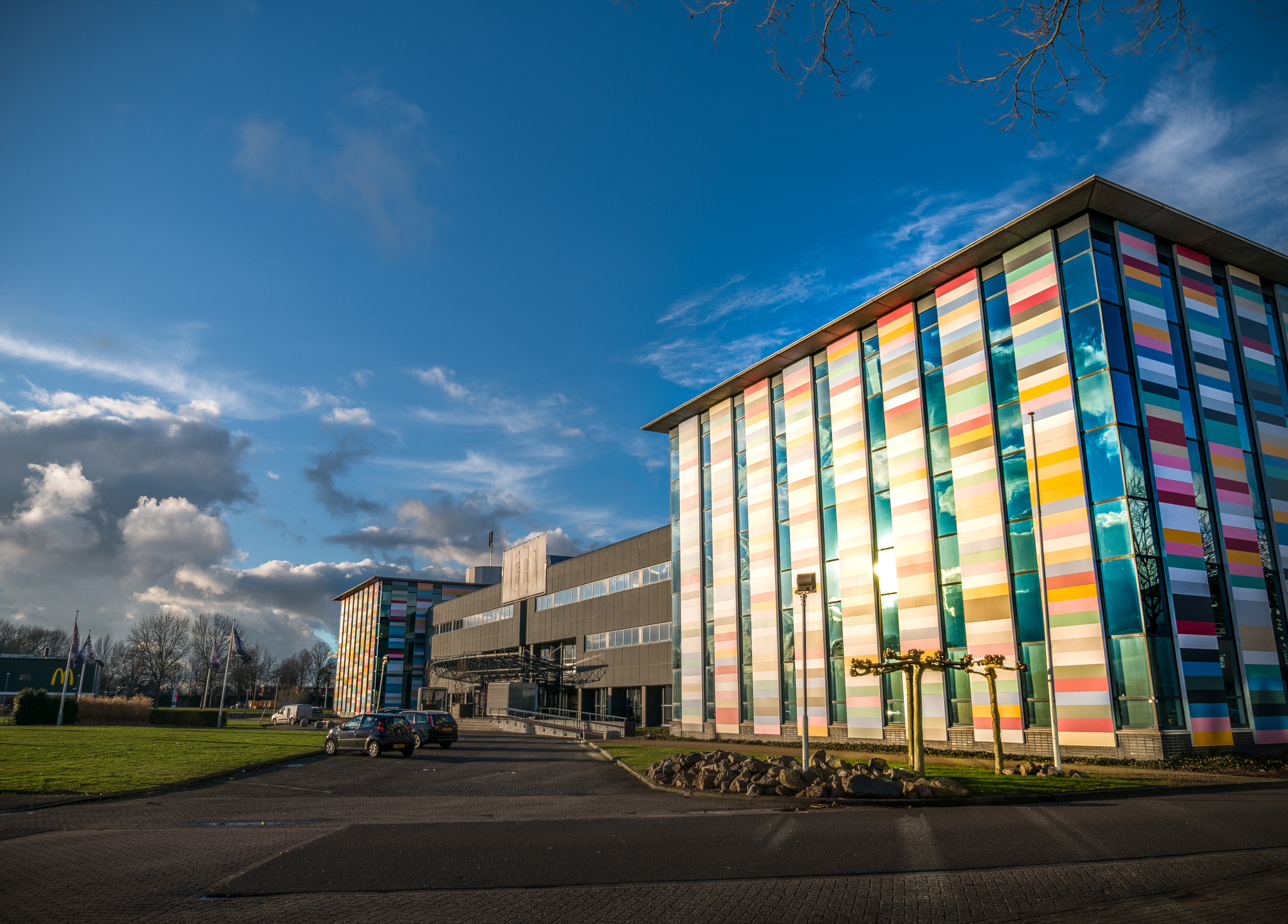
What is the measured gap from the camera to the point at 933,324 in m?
29.7

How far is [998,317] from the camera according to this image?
89.4ft

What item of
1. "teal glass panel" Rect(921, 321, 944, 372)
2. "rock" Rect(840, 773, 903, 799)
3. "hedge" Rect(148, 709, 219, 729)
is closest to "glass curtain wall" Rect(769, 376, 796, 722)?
"teal glass panel" Rect(921, 321, 944, 372)

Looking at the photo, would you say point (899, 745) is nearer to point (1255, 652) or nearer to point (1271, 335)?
point (1255, 652)

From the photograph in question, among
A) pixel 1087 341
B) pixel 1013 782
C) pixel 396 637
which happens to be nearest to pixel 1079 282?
pixel 1087 341

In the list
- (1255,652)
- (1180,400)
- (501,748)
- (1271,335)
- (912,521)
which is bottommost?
(501,748)

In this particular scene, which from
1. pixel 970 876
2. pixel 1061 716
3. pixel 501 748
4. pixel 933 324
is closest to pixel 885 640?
pixel 1061 716

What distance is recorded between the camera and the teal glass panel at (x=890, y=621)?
1142 inches

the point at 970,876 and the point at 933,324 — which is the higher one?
the point at 933,324

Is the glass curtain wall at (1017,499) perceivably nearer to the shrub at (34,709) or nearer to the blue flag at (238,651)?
the blue flag at (238,651)

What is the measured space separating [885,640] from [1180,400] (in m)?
12.3

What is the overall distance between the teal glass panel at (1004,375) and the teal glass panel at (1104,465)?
122 inches

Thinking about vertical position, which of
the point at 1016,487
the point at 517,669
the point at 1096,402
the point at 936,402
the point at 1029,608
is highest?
the point at 936,402

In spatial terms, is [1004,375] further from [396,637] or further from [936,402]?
[396,637]

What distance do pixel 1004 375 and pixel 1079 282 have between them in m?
3.54
